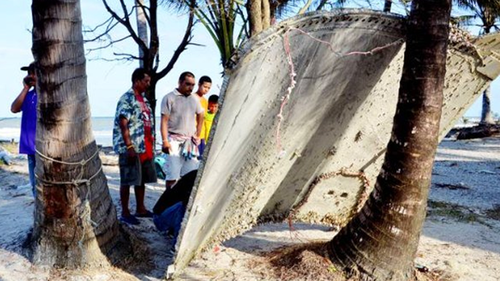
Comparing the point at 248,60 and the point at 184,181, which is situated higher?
the point at 248,60

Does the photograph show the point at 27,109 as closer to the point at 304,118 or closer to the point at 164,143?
the point at 164,143

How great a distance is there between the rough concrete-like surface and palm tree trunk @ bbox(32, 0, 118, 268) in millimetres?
949

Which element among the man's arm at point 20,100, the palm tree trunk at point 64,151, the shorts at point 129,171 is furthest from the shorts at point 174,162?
the palm tree trunk at point 64,151

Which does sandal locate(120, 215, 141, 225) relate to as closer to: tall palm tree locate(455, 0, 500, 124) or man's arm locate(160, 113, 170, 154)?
man's arm locate(160, 113, 170, 154)

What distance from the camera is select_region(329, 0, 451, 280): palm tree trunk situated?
129 inches

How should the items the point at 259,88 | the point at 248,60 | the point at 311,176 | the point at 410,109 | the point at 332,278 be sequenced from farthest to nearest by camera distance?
the point at 311,176 < the point at 332,278 < the point at 410,109 < the point at 259,88 < the point at 248,60

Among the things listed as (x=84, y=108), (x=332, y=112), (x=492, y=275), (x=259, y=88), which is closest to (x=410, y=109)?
(x=332, y=112)

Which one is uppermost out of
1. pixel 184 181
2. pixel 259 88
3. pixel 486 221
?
pixel 259 88

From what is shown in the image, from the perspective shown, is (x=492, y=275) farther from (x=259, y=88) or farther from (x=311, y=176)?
(x=259, y=88)

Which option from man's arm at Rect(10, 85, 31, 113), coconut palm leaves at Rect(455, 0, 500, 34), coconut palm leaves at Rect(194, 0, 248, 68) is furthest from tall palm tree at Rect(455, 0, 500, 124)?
man's arm at Rect(10, 85, 31, 113)

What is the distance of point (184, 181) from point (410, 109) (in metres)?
2.07

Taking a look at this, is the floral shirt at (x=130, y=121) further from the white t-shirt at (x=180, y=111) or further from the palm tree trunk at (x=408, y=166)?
the palm tree trunk at (x=408, y=166)

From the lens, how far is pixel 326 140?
13.1 ft

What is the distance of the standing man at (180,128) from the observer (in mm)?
5648
